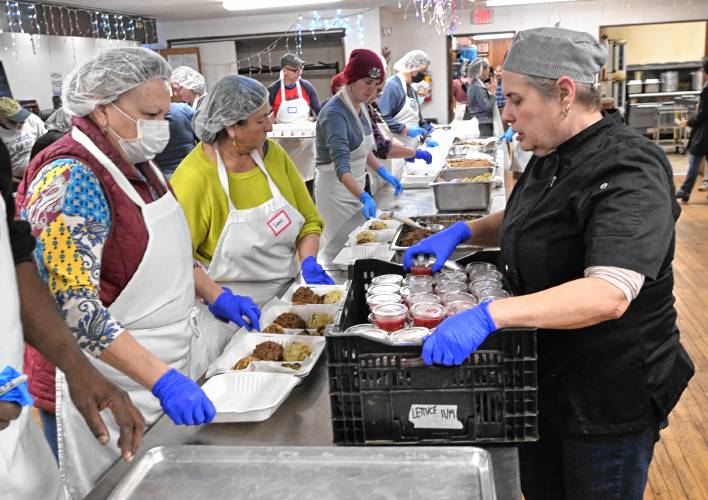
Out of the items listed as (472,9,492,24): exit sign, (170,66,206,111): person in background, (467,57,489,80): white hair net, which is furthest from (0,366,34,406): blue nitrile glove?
(472,9,492,24): exit sign

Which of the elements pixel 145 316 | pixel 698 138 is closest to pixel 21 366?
pixel 145 316

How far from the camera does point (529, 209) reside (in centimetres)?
153

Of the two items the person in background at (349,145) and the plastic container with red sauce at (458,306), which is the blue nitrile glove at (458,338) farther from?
the person in background at (349,145)

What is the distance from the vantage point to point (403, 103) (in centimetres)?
666

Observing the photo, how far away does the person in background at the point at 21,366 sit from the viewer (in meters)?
1.28

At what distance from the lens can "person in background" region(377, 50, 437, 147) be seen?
6336 millimetres

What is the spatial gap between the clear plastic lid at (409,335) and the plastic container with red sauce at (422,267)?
41cm

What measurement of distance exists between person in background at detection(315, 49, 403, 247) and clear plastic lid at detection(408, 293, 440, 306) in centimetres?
210

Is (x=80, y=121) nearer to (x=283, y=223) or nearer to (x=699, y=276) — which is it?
(x=283, y=223)

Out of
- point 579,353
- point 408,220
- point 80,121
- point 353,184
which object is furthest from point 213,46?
point 579,353

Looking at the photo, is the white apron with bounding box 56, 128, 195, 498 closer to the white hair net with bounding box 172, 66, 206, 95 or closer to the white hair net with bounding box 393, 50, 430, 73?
the white hair net with bounding box 172, 66, 206, 95

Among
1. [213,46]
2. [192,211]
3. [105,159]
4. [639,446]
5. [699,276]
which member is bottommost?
[699,276]

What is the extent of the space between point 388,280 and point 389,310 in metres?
0.24

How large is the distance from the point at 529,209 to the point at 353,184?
2.31m
